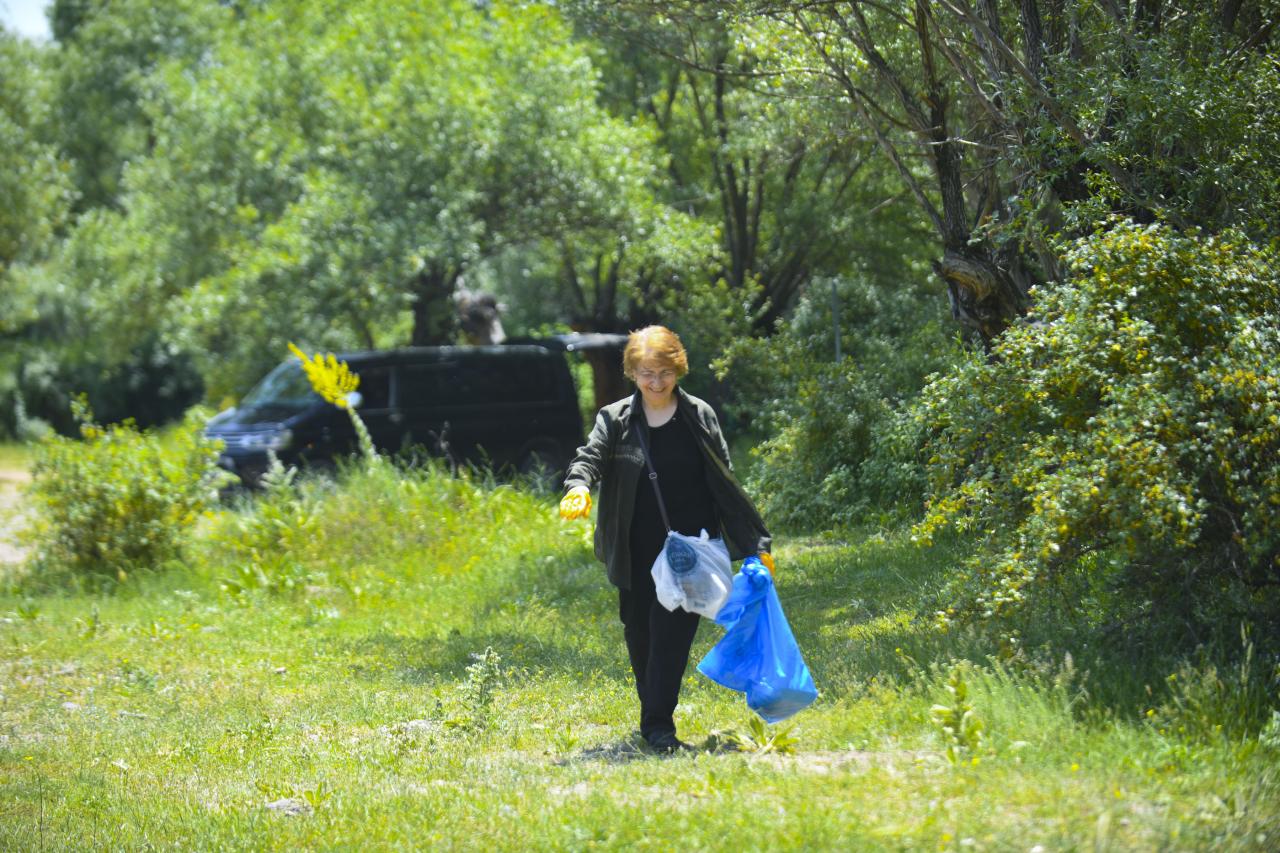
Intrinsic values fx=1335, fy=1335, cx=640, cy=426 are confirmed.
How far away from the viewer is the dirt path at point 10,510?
12.2m

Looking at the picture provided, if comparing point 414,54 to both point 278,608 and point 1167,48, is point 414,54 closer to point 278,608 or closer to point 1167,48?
point 278,608

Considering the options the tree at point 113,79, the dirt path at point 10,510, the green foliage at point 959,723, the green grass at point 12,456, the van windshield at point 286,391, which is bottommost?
the green grass at point 12,456

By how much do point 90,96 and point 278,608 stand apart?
25.5 meters

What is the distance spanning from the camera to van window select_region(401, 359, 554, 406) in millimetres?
15727

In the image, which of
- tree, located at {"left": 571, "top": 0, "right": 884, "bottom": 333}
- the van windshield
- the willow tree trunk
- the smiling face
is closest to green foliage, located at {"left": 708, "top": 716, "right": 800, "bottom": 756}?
the smiling face

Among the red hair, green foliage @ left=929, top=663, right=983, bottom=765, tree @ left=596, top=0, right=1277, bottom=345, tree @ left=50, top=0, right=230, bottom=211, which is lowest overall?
green foliage @ left=929, top=663, right=983, bottom=765

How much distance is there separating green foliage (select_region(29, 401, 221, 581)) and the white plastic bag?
23.6ft

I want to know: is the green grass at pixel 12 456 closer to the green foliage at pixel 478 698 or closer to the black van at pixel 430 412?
the black van at pixel 430 412

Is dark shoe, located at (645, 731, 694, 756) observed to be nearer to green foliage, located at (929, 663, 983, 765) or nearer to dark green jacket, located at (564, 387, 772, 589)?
dark green jacket, located at (564, 387, 772, 589)

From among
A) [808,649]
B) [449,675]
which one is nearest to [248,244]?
[449,675]

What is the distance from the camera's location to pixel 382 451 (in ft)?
49.5

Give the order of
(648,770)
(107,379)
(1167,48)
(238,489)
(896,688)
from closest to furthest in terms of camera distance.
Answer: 1. (648,770)
2. (896,688)
3. (1167,48)
4. (238,489)
5. (107,379)

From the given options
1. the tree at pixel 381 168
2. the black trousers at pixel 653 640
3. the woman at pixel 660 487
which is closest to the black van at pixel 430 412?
the tree at pixel 381 168

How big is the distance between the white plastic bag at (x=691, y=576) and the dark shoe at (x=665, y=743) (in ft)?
1.99
